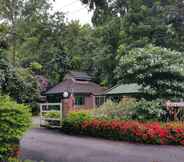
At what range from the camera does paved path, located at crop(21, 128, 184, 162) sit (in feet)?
27.1

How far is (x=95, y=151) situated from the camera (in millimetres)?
9375

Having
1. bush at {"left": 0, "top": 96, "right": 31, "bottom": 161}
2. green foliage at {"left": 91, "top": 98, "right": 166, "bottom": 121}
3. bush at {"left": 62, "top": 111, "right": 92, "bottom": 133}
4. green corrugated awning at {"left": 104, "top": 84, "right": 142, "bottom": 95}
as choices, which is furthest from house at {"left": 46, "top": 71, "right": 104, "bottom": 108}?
bush at {"left": 0, "top": 96, "right": 31, "bottom": 161}

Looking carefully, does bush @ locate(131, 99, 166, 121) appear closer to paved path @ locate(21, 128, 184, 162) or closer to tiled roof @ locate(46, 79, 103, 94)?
paved path @ locate(21, 128, 184, 162)

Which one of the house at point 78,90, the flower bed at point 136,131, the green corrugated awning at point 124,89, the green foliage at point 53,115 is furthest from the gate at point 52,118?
the house at point 78,90

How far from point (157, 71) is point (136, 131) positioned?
3.36 metres

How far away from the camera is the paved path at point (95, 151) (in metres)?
8.26

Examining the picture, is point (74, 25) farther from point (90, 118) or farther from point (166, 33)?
point (90, 118)

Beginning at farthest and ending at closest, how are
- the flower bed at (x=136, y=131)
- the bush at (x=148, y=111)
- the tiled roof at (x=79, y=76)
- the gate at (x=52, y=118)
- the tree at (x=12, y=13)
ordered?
the tiled roof at (x=79, y=76) < the tree at (x=12, y=13) < the gate at (x=52, y=118) < the bush at (x=148, y=111) < the flower bed at (x=136, y=131)

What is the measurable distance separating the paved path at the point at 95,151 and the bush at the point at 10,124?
1.26 m

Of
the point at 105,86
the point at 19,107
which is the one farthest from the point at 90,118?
the point at 105,86

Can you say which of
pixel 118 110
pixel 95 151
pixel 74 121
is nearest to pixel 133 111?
pixel 118 110

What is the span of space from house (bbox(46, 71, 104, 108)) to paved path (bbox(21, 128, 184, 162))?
17.6m

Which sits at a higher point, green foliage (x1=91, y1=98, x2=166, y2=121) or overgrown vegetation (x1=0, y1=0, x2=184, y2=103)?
overgrown vegetation (x1=0, y1=0, x2=184, y2=103)

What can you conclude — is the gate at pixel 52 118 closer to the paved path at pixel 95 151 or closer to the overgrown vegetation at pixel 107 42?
the overgrown vegetation at pixel 107 42
